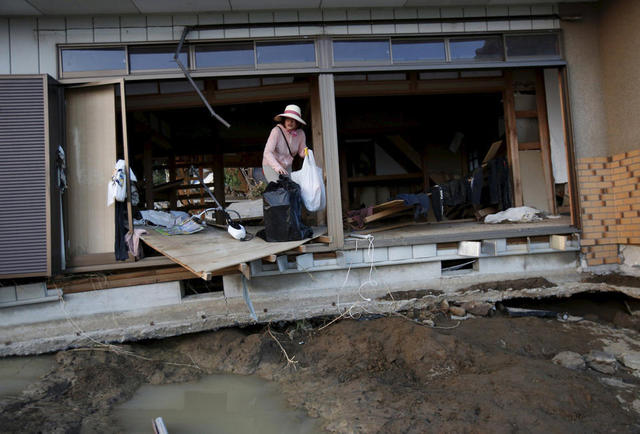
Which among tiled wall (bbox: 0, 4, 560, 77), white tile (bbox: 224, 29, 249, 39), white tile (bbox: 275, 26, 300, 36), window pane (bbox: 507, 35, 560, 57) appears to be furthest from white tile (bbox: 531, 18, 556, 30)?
white tile (bbox: 224, 29, 249, 39)

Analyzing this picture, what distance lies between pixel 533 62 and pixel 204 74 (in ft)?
13.5

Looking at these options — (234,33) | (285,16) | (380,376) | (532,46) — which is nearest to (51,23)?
(234,33)

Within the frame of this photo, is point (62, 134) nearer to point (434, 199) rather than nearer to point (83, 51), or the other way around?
point (83, 51)

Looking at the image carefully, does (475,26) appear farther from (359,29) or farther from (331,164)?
(331,164)

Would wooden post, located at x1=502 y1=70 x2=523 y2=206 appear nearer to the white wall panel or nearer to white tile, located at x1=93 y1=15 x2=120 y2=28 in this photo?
white tile, located at x1=93 y1=15 x2=120 y2=28

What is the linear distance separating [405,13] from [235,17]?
2.10 m

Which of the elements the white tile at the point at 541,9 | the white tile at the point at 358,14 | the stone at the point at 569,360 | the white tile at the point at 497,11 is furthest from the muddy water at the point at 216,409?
the white tile at the point at 541,9

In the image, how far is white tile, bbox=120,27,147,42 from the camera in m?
4.61

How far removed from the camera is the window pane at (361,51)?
191 inches

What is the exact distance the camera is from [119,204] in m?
4.48

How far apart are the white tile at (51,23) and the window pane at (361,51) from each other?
10.4 ft

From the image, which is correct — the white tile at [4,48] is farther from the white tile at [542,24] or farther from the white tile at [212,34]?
the white tile at [542,24]

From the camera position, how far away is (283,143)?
4.99 meters

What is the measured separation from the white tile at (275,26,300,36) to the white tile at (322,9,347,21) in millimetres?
396
